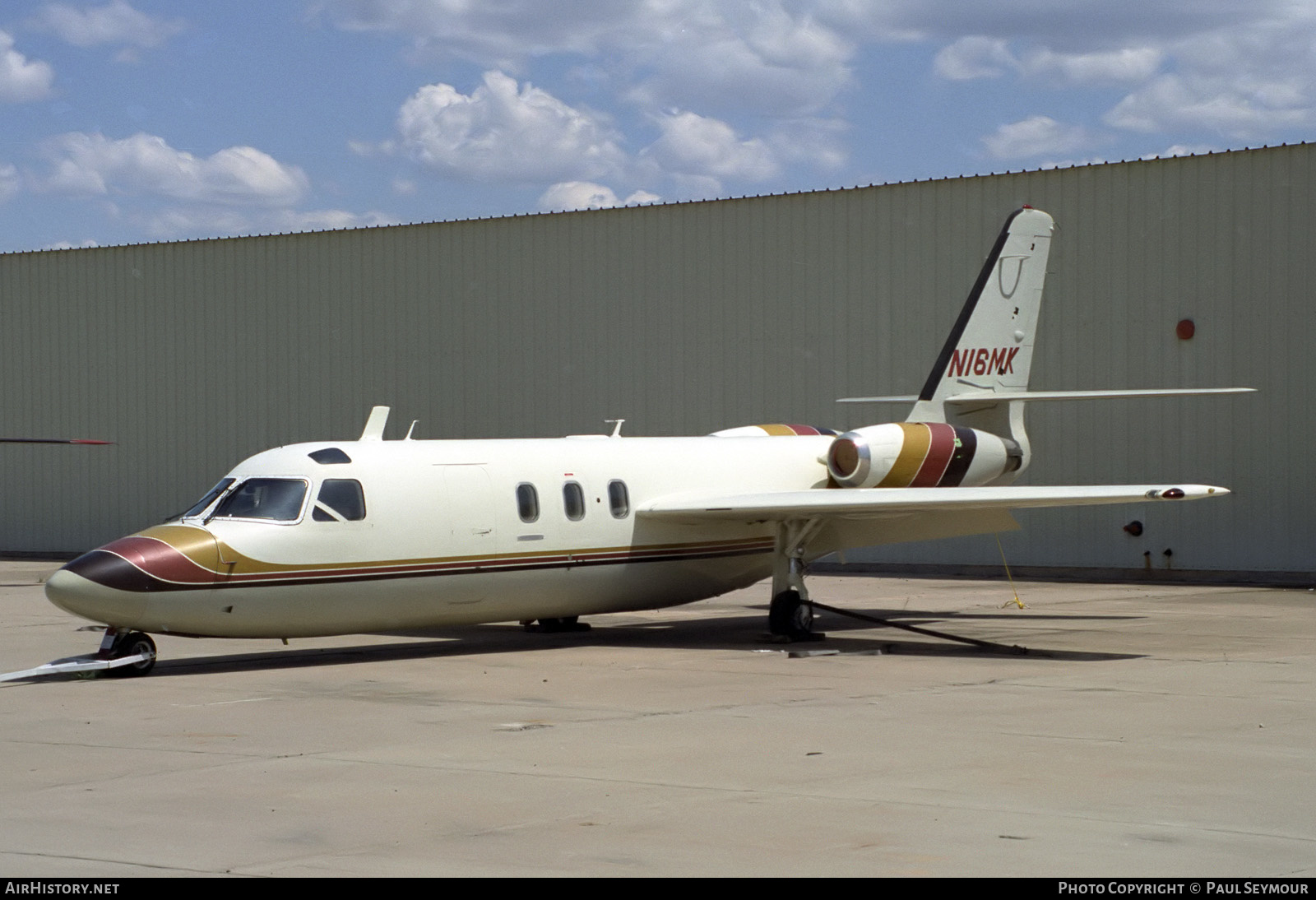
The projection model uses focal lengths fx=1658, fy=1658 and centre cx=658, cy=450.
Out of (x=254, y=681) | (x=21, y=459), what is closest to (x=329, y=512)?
(x=254, y=681)

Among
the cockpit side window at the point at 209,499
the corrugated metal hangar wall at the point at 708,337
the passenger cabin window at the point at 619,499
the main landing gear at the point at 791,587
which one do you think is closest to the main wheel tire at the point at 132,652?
the cockpit side window at the point at 209,499

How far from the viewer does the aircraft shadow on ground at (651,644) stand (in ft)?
56.3

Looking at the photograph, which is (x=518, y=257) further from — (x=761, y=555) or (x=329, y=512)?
(x=329, y=512)

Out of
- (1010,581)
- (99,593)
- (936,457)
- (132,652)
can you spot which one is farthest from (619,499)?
(1010,581)

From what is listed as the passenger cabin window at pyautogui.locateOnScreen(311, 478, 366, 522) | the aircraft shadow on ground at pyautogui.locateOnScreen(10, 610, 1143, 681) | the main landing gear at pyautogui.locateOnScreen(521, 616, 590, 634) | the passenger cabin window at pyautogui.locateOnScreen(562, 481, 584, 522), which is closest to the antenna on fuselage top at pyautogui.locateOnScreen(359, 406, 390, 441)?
the passenger cabin window at pyautogui.locateOnScreen(311, 478, 366, 522)

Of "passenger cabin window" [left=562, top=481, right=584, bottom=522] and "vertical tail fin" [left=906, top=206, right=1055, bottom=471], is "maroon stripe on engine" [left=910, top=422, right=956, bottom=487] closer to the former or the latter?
"vertical tail fin" [left=906, top=206, right=1055, bottom=471]

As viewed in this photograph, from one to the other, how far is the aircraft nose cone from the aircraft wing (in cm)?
606

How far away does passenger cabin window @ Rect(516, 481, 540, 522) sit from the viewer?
17.8 metres

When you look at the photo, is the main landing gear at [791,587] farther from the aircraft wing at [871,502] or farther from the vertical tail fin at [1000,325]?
the vertical tail fin at [1000,325]

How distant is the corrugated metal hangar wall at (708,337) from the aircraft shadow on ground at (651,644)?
28.4ft

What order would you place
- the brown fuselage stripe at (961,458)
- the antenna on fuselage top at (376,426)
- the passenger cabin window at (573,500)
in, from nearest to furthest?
the antenna on fuselage top at (376,426), the passenger cabin window at (573,500), the brown fuselage stripe at (961,458)

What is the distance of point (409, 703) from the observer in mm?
13742

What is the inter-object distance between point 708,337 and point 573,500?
53.7 feet

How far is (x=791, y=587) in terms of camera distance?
19312 millimetres
